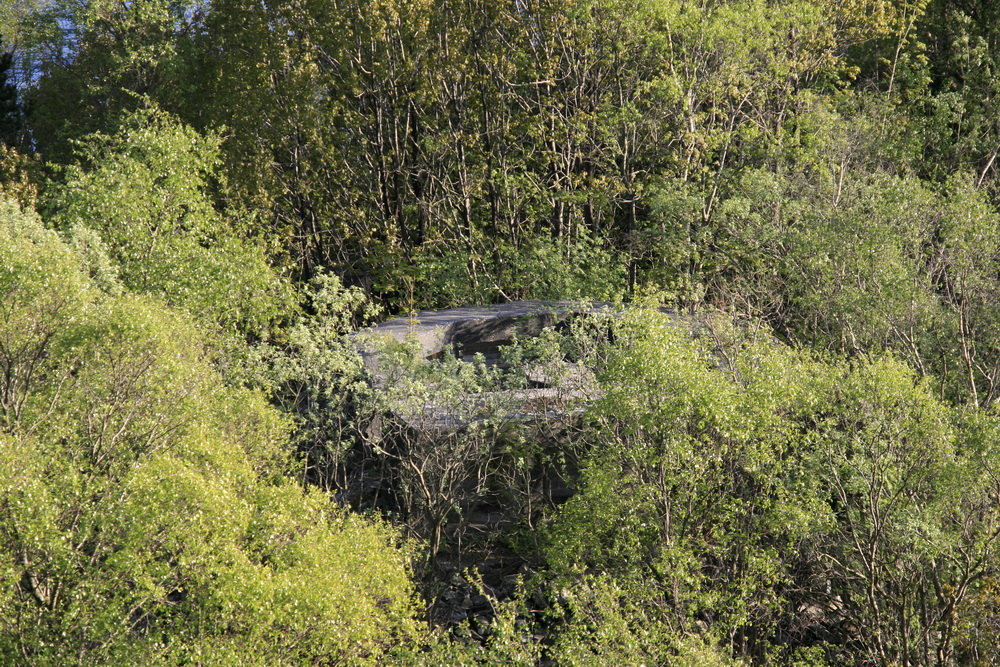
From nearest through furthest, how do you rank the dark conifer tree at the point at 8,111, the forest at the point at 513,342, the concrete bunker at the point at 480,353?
the forest at the point at 513,342 → the concrete bunker at the point at 480,353 → the dark conifer tree at the point at 8,111

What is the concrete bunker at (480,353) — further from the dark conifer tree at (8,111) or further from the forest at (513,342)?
the dark conifer tree at (8,111)

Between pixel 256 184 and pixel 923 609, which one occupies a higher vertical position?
pixel 256 184

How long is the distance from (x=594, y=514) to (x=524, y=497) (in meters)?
5.77

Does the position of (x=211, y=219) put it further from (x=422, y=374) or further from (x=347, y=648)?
(x=347, y=648)

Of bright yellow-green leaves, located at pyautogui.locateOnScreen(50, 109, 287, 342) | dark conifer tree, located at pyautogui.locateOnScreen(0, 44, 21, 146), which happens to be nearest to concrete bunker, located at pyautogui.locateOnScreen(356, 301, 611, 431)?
bright yellow-green leaves, located at pyautogui.locateOnScreen(50, 109, 287, 342)

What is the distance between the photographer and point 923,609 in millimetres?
23375

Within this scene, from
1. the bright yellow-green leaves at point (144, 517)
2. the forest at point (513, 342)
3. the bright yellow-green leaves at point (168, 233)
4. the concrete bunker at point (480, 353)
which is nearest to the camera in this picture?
the bright yellow-green leaves at point (144, 517)

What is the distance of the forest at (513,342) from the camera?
20500 mm

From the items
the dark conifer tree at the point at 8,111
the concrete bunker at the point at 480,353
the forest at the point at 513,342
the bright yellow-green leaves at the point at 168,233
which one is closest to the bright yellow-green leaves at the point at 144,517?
the forest at the point at 513,342

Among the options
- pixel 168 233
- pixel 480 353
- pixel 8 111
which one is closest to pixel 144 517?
pixel 480 353

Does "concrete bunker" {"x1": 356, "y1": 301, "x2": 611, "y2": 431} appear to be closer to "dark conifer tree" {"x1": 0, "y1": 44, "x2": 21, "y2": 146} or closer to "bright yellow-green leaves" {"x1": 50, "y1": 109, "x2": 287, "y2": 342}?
"bright yellow-green leaves" {"x1": 50, "y1": 109, "x2": 287, "y2": 342}

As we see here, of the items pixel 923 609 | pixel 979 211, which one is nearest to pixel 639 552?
pixel 923 609

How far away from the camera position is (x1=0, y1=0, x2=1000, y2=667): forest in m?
20.5

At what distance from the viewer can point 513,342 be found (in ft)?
103
